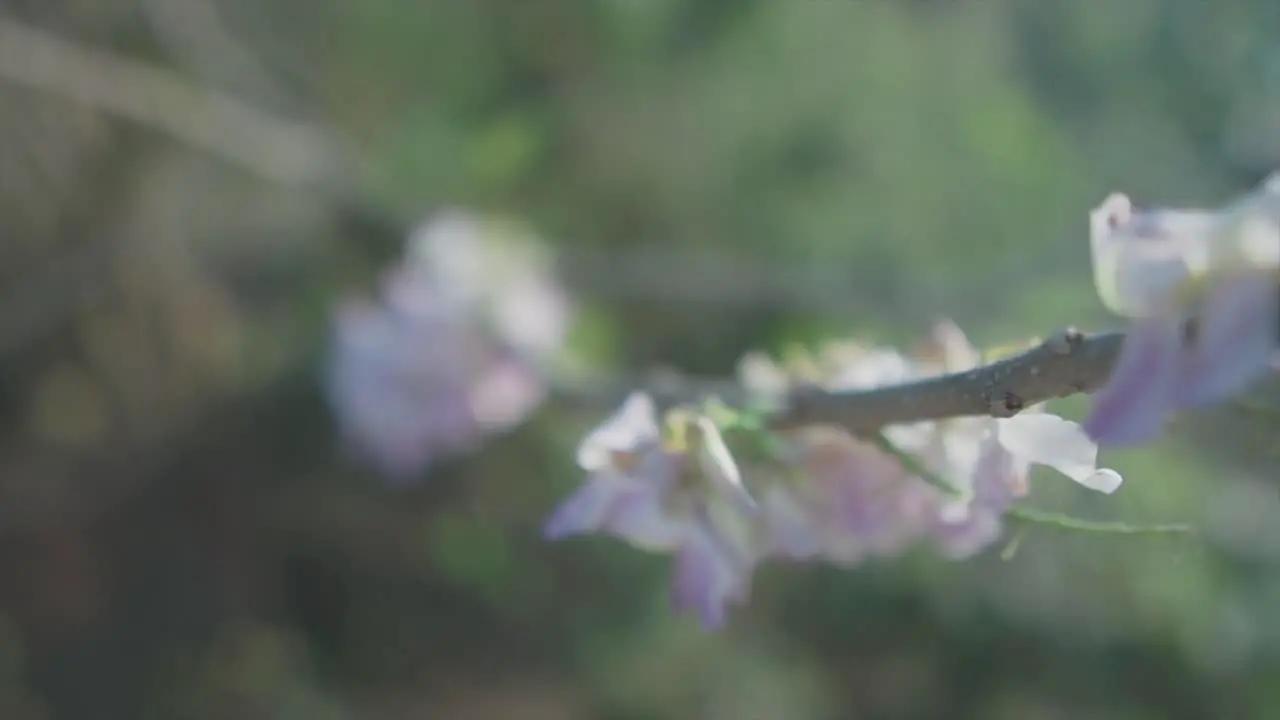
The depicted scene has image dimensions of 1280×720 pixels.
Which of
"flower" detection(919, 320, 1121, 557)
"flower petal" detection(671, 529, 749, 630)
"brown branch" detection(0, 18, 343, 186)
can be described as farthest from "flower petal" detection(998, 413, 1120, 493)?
"brown branch" detection(0, 18, 343, 186)

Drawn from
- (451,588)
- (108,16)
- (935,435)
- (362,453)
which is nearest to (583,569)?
(451,588)

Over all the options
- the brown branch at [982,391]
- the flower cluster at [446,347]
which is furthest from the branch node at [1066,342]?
the flower cluster at [446,347]

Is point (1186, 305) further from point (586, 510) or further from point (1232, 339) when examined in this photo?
point (586, 510)

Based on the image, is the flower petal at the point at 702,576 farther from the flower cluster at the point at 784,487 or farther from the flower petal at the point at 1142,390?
the flower petal at the point at 1142,390

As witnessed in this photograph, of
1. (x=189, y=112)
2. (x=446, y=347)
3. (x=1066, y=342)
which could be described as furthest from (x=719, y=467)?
(x=189, y=112)

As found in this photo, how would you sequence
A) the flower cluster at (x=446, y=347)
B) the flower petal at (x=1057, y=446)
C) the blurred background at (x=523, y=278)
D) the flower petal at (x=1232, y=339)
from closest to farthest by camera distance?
1. the flower petal at (x=1232, y=339)
2. the flower petal at (x=1057, y=446)
3. the flower cluster at (x=446, y=347)
4. the blurred background at (x=523, y=278)

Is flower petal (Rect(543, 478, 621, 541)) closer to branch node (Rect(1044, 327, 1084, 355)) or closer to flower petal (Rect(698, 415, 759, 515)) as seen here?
flower petal (Rect(698, 415, 759, 515))
